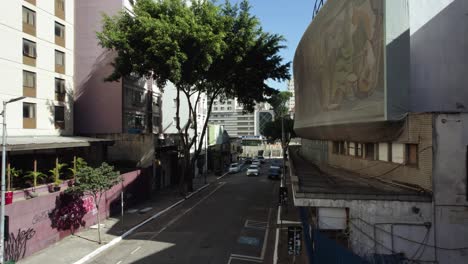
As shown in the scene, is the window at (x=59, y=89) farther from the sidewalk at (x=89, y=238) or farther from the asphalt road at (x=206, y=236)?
the asphalt road at (x=206, y=236)

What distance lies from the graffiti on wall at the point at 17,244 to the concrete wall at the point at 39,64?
1064 centimetres

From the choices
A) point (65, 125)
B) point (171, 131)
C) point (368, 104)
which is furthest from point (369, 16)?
point (171, 131)

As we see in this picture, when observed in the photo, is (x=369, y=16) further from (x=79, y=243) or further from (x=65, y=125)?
(x=65, y=125)

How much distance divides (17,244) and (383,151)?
1709 cm

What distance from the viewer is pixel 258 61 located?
1444 inches

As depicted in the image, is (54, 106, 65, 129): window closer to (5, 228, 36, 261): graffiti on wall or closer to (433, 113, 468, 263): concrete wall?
(5, 228, 36, 261): graffiti on wall

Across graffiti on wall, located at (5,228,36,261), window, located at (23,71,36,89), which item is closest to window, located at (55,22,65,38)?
window, located at (23,71,36,89)

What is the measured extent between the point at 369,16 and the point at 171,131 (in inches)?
1573

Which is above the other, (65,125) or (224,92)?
(224,92)

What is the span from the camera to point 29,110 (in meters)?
29.9

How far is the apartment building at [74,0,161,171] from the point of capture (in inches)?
1470

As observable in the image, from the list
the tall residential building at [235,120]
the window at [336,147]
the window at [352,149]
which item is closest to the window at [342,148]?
the window at [336,147]

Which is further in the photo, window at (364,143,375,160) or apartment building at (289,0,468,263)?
window at (364,143,375,160)

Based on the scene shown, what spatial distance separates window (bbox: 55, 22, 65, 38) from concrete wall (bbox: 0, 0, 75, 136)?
0.34m
